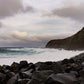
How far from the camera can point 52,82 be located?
489cm

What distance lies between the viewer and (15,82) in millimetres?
5613

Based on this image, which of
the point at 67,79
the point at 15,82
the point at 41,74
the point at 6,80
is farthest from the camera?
the point at 6,80

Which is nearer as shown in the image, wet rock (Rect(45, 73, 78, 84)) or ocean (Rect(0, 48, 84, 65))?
wet rock (Rect(45, 73, 78, 84))

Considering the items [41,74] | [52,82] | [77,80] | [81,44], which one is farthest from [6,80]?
[81,44]

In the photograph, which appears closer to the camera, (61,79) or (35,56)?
(61,79)

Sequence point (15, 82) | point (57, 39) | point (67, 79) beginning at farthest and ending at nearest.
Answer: point (57, 39), point (15, 82), point (67, 79)

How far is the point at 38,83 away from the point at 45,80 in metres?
0.17

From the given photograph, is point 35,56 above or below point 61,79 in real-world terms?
above

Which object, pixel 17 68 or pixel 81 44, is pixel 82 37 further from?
pixel 17 68

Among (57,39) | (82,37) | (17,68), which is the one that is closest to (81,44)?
(82,37)

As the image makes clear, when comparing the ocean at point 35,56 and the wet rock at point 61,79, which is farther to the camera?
the ocean at point 35,56

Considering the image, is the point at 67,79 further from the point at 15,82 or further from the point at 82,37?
the point at 82,37

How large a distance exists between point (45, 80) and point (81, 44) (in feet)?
195

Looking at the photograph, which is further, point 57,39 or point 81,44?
point 57,39
